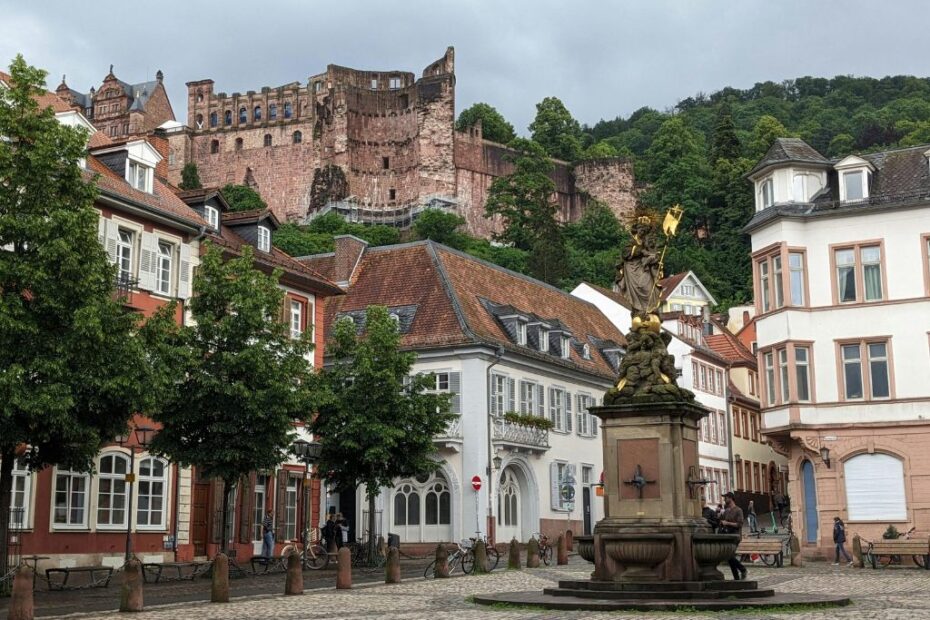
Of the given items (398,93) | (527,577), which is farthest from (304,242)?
(527,577)

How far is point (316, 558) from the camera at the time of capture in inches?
1190

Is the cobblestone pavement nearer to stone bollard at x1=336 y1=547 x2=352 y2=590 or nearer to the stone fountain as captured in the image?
stone bollard at x1=336 y1=547 x2=352 y2=590

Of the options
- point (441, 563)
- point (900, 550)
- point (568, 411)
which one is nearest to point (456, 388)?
point (568, 411)

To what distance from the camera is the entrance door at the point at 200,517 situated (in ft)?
105

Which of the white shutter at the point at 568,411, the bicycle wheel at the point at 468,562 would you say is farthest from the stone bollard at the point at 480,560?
the white shutter at the point at 568,411

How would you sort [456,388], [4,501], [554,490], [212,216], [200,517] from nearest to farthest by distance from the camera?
1. [4,501]
2. [200,517]
3. [212,216]
4. [456,388]
5. [554,490]

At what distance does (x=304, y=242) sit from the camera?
9456cm

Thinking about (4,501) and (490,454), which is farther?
(490,454)

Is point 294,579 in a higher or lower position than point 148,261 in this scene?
lower

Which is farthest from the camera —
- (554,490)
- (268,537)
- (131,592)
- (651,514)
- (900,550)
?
(554,490)

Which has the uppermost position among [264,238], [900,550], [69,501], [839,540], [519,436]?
[264,238]

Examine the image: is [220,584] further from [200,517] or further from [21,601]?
[200,517]

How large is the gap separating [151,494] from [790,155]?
20.3m

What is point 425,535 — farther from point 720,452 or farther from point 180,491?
point 720,452
